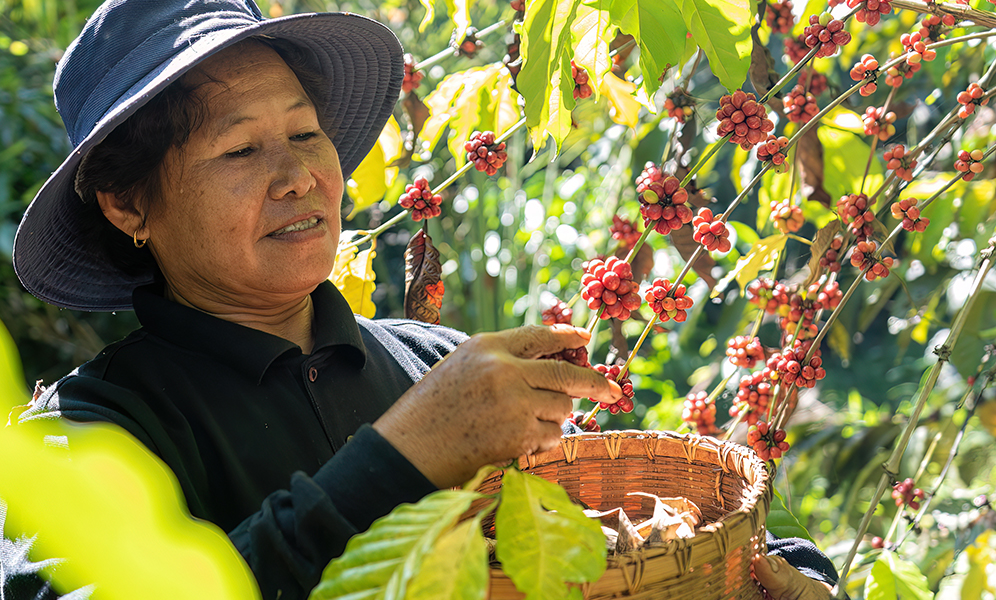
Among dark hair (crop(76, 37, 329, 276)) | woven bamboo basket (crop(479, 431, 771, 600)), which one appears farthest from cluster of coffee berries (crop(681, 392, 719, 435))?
dark hair (crop(76, 37, 329, 276))

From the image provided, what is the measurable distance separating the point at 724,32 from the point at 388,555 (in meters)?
0.51

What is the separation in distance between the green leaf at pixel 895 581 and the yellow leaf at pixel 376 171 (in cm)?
83

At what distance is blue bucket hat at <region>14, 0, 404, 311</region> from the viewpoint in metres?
0.77

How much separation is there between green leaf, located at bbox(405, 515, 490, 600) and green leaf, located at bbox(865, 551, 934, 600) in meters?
0.57

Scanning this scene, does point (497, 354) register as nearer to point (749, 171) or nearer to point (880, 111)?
point (880, 111)

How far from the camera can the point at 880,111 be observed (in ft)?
2.92

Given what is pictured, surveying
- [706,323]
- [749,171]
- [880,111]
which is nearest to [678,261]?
[706,323]

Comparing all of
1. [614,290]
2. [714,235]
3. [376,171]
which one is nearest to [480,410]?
[614,290]

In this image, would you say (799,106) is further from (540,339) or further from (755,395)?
(540,339)

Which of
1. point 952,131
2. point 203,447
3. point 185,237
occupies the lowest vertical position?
point 203,447

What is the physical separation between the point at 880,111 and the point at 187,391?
2.82ft

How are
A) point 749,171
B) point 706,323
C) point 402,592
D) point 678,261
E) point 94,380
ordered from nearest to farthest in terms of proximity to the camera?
point 402,592, point 94,380, point 749,171, point 678,261, point 706,323

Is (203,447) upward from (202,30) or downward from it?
downward

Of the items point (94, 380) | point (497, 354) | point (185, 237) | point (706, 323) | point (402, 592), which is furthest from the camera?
point (706, 323)
